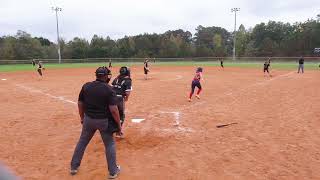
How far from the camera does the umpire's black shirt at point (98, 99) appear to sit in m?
6.48

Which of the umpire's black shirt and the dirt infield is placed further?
the dirt infield

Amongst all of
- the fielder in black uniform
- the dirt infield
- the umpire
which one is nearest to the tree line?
the dirt infield

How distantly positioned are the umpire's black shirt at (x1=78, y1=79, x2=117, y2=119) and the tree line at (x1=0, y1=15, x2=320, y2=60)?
75735 mm

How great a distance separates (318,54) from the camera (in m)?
76.4

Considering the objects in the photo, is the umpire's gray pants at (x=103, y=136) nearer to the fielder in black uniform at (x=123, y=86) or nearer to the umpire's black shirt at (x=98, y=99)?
the umpire's black shirt at (x=98, y=99)

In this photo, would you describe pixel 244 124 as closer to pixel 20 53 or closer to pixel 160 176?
pixel 160 176

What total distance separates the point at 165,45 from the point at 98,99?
92.4m

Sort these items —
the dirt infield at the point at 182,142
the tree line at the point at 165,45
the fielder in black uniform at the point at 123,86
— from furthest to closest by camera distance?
the tree line at the point at 165,45 → the fielder in black uniform at the point at 123,86 → the dirt infield at the point at 182,142

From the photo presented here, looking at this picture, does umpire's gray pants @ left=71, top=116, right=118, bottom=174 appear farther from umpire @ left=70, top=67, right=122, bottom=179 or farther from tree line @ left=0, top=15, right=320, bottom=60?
tree line @ left=0, top=15, right=320, bottom=60

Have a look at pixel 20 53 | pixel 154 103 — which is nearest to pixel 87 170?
pixel 154 103

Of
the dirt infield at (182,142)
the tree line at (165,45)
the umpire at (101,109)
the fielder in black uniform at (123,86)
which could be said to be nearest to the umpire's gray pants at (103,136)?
the umpire at (101,109)

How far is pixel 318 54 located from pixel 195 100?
67.0m

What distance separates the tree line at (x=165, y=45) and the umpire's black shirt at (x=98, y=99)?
7574cm

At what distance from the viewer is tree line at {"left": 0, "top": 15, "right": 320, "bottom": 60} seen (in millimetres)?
86250
